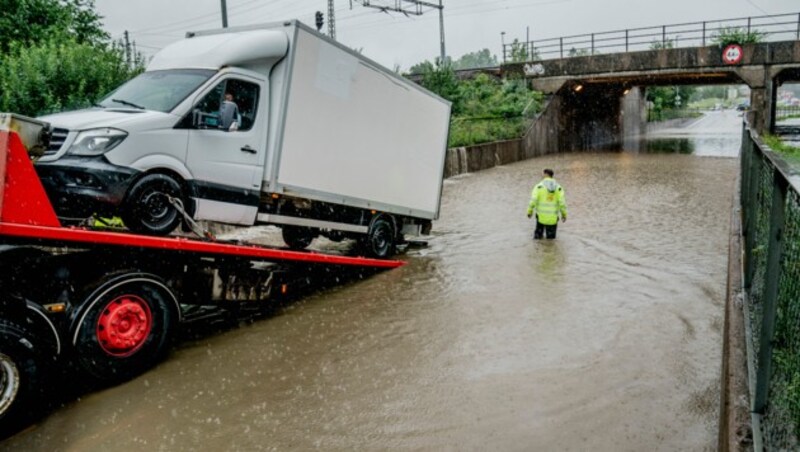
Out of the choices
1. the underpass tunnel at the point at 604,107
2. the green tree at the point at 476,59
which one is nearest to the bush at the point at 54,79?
the underpass tunnel at the point at 604,107

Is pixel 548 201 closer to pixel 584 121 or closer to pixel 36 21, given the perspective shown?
pixel 36 21

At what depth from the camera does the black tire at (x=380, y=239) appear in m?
10.3

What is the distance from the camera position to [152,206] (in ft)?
21.3

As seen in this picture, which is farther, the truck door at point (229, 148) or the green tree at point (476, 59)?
the green tree at point (476, 59)

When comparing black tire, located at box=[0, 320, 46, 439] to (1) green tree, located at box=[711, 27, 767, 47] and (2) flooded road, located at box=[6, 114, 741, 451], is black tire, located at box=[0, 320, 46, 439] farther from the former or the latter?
(1) green tree, located at box=[711, 27, 767, 47]

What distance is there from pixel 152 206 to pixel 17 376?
2.31 metres

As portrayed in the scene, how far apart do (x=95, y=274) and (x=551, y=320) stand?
193 inches

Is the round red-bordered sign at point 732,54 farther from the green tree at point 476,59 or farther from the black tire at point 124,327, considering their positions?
the green tree at point 476,59

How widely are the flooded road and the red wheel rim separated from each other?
36 centimetres

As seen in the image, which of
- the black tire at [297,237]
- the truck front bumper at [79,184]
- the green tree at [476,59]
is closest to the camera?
the truck front bumper at [79,184]

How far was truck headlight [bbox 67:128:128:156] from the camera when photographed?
19.5ft

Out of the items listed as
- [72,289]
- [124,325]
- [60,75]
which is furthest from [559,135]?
[72,289]

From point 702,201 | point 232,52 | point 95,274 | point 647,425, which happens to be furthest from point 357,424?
point 702,201

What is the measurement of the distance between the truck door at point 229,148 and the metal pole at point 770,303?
18.5ft
